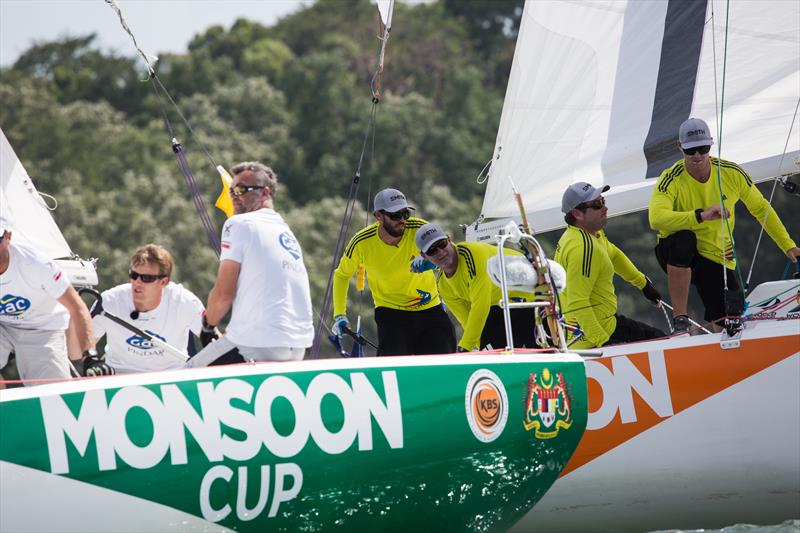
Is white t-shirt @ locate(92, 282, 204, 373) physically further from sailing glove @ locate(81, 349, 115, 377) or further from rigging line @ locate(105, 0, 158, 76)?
rigging line @ locate(105, 0, 158, 76)

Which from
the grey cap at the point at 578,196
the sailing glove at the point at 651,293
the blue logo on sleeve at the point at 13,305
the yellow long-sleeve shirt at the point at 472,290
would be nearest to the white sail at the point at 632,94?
the sailing glove at the point at 651,293

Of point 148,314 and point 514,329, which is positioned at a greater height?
point 148,314

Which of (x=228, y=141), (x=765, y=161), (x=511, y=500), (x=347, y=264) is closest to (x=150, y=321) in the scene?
(x=347, y=264)

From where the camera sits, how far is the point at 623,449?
5.47 metres

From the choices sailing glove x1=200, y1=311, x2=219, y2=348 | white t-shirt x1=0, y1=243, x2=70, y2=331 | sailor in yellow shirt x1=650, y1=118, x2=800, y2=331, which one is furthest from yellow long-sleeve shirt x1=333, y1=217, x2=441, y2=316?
white t-shirt x1=0, y1=243, x2=70, y2=331

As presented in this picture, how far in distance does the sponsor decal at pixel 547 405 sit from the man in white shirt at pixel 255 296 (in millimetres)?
792

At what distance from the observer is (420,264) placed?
5.78 meters

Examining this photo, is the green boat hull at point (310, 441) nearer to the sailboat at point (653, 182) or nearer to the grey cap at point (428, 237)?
the sailboat at point (653, 182)

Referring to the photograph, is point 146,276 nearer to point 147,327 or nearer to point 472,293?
point 147,327

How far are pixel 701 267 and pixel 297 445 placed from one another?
288cm

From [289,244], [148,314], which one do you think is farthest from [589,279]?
[148,314]

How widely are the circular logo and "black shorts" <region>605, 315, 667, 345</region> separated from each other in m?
1.70

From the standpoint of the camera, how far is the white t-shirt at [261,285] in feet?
13.6

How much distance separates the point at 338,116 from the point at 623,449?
26.4 meters
